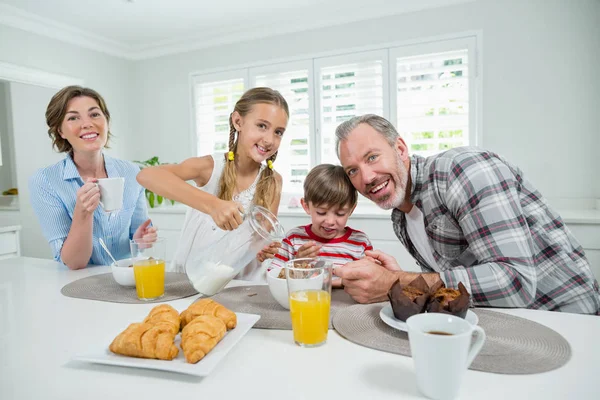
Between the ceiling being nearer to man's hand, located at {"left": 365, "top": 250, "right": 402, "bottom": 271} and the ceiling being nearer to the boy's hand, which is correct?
the boy's hand

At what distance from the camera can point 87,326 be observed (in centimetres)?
97

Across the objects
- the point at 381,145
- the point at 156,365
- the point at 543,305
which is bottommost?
the point at 543,305

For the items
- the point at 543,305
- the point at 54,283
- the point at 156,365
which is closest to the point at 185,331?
the point at 156,365

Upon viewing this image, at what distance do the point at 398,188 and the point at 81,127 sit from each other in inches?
54.4

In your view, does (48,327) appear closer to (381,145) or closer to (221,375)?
(221,375)

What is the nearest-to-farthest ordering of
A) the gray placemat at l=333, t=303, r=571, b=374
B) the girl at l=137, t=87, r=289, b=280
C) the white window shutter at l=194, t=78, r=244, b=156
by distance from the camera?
the gray placemat at l=333, t=303, r=571, b=374 < the girl at l=137, t=87, r=289, b=280 < the white window shutter at l=194, t=78, r=244, b=156

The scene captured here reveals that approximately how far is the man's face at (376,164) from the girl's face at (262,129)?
37 centimetres

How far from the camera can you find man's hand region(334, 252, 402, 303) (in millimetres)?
1057

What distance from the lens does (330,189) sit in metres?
1.60

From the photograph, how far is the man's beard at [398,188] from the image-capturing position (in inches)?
55.1

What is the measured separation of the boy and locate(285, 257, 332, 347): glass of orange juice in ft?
2.06

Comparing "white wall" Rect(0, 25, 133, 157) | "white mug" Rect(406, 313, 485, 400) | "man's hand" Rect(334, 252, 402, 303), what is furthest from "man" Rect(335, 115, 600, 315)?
"white wall" Rect(0, 25, 133, 157)

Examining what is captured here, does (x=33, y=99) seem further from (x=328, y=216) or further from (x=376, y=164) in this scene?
(x=376, y=164)

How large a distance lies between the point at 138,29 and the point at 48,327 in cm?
372
